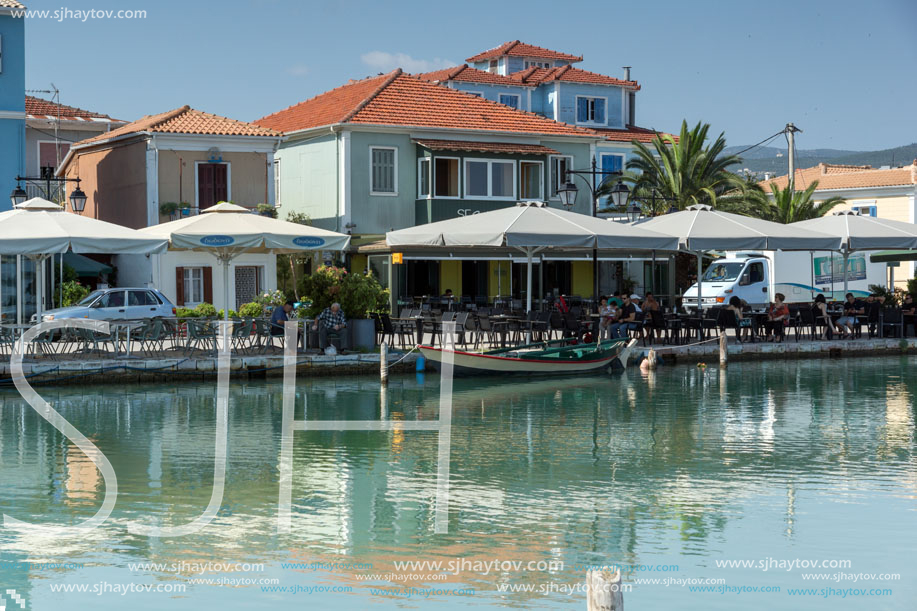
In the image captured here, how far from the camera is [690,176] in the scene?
1772 inches

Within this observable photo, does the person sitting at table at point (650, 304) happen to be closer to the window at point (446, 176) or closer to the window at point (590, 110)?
the window at point (446, 176)

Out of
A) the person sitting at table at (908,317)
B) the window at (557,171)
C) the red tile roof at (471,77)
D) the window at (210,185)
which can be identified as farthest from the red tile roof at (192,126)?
the person sitting at table at (908,317)

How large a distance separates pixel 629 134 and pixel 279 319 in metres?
33.1

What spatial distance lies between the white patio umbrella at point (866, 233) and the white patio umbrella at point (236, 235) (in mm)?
13899

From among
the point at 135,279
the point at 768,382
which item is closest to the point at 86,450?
the point at 768,382

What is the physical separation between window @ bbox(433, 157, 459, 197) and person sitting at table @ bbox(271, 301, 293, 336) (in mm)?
14925

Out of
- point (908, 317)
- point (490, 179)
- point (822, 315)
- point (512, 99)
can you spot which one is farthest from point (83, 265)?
point (512, 99)

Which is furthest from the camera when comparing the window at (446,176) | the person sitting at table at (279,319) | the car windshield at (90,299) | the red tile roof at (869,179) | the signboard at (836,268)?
the red tile roof at (869,179)

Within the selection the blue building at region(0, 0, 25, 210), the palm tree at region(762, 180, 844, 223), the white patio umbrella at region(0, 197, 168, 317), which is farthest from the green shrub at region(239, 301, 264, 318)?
the palm tree at region(762, 180, 844, 223)

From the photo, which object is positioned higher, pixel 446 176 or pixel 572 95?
pixel 572 95

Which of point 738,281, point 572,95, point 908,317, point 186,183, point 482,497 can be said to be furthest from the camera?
point 572,95

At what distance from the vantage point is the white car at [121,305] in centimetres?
2822

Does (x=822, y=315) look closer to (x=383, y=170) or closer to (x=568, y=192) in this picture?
(x=568, y=192)

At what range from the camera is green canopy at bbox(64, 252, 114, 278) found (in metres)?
35.6
